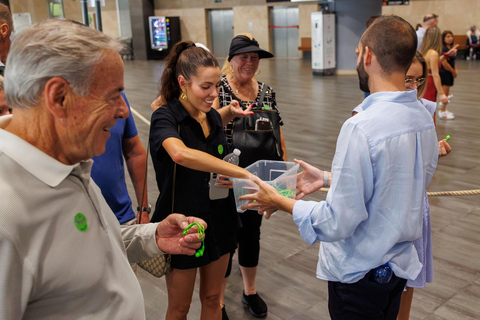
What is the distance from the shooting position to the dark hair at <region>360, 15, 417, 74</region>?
1.81m

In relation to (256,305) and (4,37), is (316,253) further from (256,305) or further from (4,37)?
(4,37)

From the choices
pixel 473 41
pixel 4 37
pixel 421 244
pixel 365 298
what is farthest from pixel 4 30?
pixel 473 41

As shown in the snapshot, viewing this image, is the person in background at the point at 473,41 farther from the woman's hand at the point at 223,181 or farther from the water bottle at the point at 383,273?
the water bottle at the point at 383,273

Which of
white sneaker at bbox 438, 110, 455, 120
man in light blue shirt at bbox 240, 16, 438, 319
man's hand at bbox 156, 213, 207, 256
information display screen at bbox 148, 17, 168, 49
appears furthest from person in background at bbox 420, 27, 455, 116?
information display screen at bbox 148, 17, 168, 49

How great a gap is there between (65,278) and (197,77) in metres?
1.53

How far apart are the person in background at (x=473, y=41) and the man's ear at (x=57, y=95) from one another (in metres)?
20.3

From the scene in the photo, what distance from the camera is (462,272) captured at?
3705 mm

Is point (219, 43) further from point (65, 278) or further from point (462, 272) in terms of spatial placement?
point (65, 278)

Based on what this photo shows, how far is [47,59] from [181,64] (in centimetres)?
145

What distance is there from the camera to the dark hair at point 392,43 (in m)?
1.81

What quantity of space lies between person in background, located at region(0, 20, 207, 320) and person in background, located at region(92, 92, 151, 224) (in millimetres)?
1150

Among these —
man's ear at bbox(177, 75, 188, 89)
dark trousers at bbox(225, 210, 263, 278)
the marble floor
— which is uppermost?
man's ear at bbox(177, 75, 188, 89)

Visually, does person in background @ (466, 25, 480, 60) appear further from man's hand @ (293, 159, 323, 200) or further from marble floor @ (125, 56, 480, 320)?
man's hand @ (293, 159, 323, 200)

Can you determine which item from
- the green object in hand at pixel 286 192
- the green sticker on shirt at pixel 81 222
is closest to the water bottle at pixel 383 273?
the green object in hand at pixel 286 192
